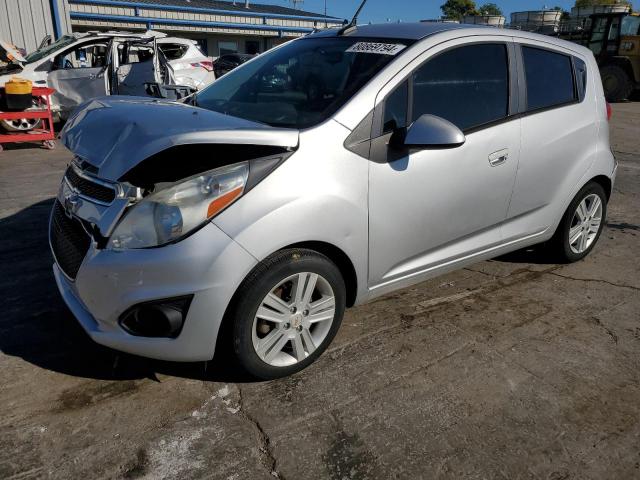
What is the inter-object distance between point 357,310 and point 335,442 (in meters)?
1.23

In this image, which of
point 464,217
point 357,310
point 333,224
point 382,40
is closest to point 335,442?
point 333,224

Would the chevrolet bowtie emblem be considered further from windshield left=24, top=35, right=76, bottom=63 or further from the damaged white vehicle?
windshield left=24, top=35, right=76, bottom=63

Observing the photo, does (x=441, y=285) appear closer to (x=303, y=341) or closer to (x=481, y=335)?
(x=481, y=335)

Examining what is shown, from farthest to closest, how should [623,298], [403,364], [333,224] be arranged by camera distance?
[623,298] → [403,364] → [333,224]

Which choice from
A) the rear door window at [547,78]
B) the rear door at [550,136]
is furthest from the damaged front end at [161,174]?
the rear door window at [547,78]

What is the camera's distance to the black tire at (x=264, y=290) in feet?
7.63

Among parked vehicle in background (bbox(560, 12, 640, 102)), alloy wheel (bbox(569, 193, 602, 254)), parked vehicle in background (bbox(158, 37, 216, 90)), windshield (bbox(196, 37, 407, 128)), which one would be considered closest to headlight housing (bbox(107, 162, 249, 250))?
windshield (bbox(196, 37, 407, 128))

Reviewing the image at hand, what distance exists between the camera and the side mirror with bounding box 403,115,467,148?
8.64ft

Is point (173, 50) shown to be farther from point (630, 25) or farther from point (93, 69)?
point (630, 25)

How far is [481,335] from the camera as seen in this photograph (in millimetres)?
3123

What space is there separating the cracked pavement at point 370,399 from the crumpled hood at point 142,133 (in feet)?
3.49

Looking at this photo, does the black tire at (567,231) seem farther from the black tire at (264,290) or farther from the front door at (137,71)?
the front door at (137,71)

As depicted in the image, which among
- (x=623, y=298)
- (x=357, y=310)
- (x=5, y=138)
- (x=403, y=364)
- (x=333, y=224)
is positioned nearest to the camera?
(x=333, y=224)

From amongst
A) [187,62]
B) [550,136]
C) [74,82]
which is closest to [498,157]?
[550,136]
